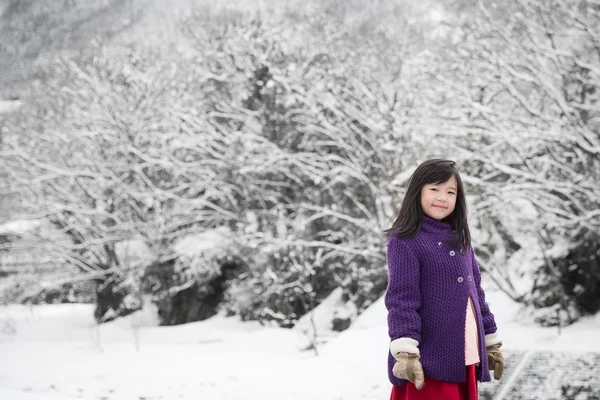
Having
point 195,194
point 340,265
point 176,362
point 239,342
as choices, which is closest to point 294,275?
point 340,265

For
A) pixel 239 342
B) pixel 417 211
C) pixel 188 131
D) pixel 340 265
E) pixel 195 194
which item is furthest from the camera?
pixel 195 194

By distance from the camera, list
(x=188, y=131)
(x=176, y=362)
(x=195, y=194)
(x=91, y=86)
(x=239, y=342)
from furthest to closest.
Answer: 1. (x=91, y=86)
2. (x=195, y=194)
3. (x=188, y=131)
4. (x=239, y=342)
5. (x=176, y=362)

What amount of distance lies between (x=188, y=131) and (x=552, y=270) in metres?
8.69

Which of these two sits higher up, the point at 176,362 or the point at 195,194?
the point at 195,194

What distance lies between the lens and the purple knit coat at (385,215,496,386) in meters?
2.13

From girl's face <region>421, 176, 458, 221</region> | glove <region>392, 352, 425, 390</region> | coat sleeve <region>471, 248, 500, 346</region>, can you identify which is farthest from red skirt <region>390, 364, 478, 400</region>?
girl's face <region>421, 176, 458, 221</region>

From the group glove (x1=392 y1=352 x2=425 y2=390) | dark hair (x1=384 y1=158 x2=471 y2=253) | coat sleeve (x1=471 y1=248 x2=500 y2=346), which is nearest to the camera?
glove (x1=392 y1=352 x2=425 y2=390)

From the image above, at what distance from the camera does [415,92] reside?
35.9 feet

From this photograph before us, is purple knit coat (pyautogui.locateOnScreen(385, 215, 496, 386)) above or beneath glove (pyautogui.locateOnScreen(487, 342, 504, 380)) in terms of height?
above

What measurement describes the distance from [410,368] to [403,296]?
262 mm

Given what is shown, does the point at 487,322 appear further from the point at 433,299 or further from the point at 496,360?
the point at 433,299

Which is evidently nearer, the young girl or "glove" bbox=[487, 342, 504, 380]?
the young girl

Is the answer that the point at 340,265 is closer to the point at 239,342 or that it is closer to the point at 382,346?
the point at 239,342

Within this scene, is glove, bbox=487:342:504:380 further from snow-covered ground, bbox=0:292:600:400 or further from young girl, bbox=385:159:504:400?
snow-covered ground, bbox=0:292:600:400
